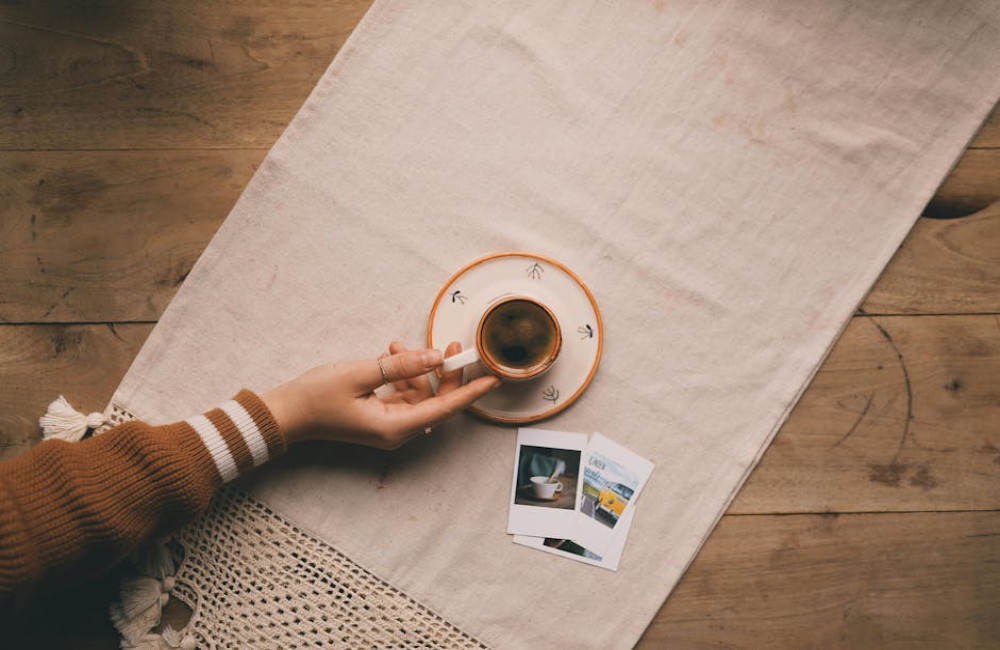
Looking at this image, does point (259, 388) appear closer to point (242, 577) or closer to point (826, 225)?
point (242, 577)

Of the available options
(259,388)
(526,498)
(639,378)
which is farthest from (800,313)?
(259,388)

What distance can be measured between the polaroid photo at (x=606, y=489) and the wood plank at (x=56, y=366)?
0.73m

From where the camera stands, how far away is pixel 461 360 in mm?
899

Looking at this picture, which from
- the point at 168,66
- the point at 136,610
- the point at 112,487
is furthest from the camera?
the point at 168,66

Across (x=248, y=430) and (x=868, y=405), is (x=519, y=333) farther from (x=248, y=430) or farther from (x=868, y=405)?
(x=868, y=405)

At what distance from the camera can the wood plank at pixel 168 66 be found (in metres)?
1.06

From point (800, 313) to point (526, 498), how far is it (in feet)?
1.68

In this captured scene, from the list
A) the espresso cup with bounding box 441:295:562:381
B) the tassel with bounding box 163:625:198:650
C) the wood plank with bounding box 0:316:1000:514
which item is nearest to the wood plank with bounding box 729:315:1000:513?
the wood plank with bounding box 0:316:1000:514

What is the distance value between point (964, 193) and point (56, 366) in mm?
1461

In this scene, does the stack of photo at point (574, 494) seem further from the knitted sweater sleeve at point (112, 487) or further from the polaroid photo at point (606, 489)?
the knitted sweater sleeve at point (112, 487)

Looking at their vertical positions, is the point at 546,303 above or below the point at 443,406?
above

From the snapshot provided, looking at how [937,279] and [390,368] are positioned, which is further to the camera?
[937,279]

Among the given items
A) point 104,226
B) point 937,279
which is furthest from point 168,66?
point 937,279

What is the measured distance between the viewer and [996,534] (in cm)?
104
